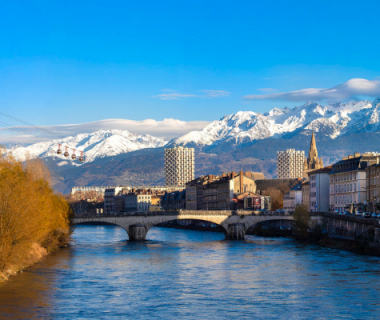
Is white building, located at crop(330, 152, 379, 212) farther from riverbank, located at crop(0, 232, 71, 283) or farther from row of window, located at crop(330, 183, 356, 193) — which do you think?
riverbank, located at crop(0, 232, 71, 283)

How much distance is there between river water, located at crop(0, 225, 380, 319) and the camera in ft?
141

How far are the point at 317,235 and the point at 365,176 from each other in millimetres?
19066

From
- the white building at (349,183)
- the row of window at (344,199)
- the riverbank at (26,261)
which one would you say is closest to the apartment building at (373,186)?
the white building at (349,183)

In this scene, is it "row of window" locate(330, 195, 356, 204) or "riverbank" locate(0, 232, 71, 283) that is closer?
"riverbank" locate(0, 232, 71, 283)

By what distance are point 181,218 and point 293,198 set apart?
6581 centimetres

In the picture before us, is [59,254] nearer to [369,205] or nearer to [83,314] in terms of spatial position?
[83,314]

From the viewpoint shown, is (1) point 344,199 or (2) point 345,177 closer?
(2) point 345,177

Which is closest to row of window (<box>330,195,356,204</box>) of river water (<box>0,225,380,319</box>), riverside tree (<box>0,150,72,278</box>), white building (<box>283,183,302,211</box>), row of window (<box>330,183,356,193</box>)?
row of window (<box>330,183,356,193</box>)

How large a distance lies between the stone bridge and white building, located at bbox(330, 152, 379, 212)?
11828mm

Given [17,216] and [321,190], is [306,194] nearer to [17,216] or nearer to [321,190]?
[321,190]

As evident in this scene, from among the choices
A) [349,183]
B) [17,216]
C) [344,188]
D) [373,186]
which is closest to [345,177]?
[344,188]

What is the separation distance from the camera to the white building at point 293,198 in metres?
160

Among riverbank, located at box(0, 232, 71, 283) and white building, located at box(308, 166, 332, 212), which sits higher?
white building, located at box(308, 166, 332, 212)

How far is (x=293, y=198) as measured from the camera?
170375 millimetres
